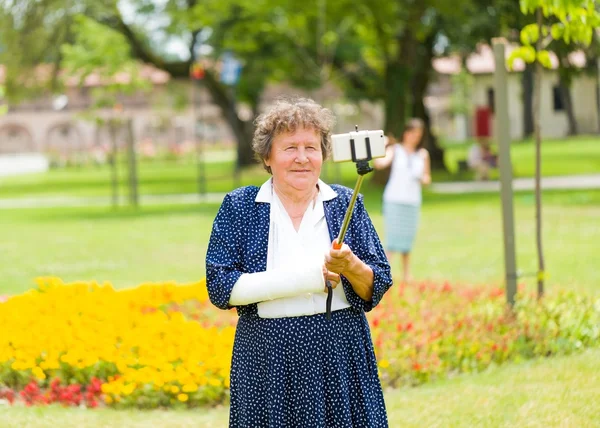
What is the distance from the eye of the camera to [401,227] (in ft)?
37.3

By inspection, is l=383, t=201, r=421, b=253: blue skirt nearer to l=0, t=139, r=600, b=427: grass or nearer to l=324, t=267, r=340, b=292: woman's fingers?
l=0, t=139, r=600, b=427: grass

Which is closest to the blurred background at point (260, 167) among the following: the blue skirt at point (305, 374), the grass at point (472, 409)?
the grass at point (472, 409)

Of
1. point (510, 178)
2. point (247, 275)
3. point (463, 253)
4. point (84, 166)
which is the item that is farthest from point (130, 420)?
point (84, 166)

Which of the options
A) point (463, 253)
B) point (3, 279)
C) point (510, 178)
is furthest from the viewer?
point (463, 253)

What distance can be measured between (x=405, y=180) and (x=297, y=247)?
7.55 metres

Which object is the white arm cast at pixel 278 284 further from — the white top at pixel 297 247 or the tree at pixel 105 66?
the tree at pixel 105 66

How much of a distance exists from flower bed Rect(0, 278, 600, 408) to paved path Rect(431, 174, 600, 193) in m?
17.8

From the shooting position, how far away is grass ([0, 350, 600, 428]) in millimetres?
5977

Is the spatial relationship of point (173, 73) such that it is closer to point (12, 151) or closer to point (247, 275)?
point (247, 275)

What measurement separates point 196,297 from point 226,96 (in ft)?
106

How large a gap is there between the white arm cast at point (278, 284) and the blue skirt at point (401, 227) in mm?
7604

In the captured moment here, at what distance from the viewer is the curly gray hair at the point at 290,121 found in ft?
12.6

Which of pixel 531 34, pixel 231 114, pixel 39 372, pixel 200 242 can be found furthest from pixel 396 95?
pixel 39 372

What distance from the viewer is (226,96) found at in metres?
41.3
